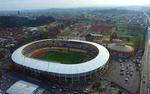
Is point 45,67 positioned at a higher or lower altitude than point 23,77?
higher

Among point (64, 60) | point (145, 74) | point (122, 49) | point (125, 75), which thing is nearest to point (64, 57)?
point (64, 60)

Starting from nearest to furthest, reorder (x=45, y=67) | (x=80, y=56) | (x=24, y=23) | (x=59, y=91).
Result: 1. (x=59, y=91)
2. (x=45, y=67)
3. (x=80, y=56)
4. (x=24, y=23)

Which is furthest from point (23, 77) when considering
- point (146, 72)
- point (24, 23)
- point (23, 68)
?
point (24, 23)

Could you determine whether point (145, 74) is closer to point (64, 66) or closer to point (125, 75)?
point (125, 75)

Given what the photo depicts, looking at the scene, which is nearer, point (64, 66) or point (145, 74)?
point (64, 66)

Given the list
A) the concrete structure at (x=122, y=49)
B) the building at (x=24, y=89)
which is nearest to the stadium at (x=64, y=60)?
the building at (x=24, y=89)

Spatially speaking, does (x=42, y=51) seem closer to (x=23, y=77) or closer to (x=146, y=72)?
(x=23, y=77)

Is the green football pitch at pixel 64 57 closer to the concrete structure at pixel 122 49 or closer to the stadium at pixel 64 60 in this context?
the stadium at pixel 64 60

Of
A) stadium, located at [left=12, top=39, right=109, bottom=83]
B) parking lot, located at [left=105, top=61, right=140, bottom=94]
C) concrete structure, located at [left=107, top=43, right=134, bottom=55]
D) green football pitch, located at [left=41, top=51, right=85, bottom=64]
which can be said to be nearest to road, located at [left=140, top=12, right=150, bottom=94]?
parking lot, located at [left=105, top=61, right=140, bottom=94]
